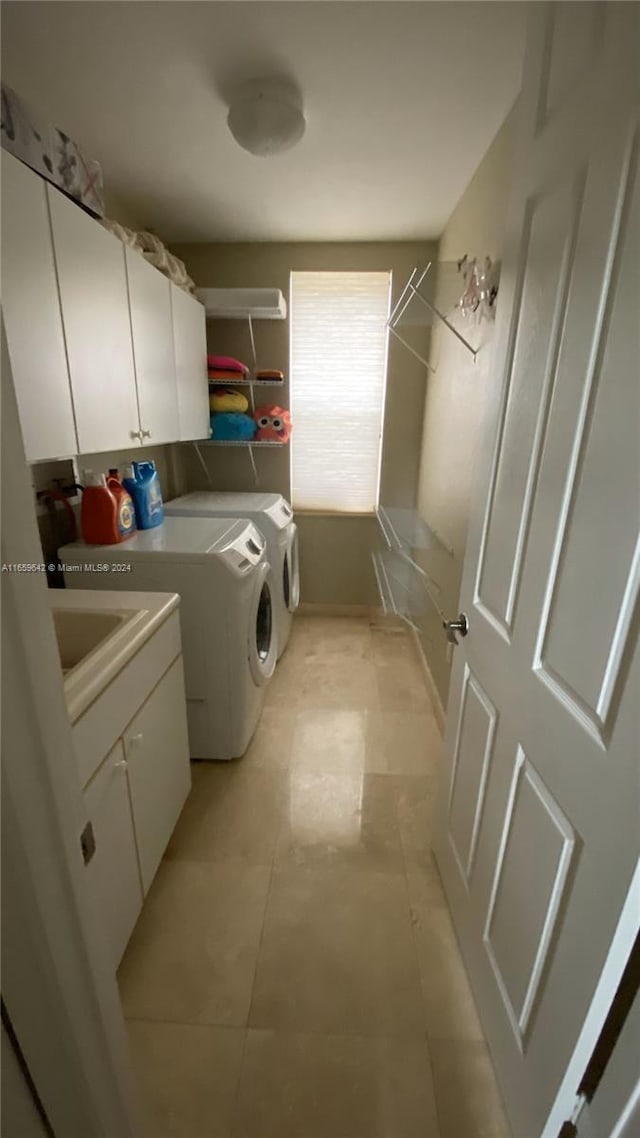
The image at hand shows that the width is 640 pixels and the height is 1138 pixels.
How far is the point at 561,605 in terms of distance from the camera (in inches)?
30.8

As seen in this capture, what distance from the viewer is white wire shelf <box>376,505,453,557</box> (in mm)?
2740

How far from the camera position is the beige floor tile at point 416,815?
1630 millimetres

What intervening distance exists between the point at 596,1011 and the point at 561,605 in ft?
2.03

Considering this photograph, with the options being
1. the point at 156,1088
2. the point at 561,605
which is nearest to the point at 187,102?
the point at 561,605

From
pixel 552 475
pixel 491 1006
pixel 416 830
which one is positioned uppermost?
pixel 552 475

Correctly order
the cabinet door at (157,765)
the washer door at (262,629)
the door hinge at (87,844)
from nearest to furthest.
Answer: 1. the door hinge at (87,844)
2. the cabinet door at (157,765)
3. the washer door at (262,629)

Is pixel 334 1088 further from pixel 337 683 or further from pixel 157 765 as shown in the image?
pixel 337 683

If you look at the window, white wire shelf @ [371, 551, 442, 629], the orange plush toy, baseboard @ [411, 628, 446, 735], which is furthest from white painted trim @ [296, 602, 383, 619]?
the orange plush toy

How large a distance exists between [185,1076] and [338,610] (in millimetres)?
2739

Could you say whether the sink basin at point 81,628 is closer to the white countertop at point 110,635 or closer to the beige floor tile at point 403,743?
the white countertop at point 110,635

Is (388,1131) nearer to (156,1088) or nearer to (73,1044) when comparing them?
(156,1088)

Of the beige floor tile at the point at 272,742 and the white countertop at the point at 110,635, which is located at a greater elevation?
the white countertop at the point at 110,635

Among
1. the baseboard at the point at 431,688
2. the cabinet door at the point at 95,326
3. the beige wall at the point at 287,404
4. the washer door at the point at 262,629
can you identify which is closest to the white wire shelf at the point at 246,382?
the beige wall at the point at 287,404

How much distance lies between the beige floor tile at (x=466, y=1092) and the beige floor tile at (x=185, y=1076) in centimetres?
49
